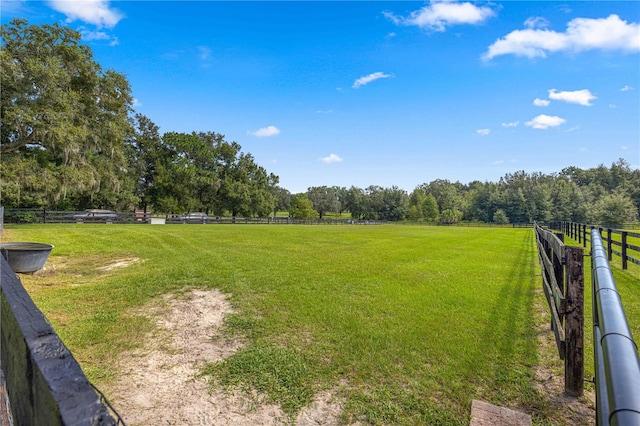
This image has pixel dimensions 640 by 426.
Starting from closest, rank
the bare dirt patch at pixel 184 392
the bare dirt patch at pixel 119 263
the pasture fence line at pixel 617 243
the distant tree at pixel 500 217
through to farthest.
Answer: the bare dirt patch at pixel 184 392 → the pasture fence line at pixel 617 243 → the bare dirt patch at pixel 119 263 → the distant tree at pixel 500 217

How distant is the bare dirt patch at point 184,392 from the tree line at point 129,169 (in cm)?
1728

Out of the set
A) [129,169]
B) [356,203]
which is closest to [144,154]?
[129,169]

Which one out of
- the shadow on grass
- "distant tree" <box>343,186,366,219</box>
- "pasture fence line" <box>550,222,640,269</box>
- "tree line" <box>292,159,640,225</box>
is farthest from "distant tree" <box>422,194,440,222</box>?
the shadow on grass

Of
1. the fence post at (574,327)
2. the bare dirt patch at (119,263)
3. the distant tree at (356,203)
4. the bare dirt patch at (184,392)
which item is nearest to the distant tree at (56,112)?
the bare dirt patch at (119,263)

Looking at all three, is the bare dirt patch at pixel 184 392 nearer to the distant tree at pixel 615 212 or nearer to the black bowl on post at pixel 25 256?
the black bowl on post at pixel 25 256

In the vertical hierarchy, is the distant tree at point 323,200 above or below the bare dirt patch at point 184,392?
above

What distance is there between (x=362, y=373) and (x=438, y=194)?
364 feet

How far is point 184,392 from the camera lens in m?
2.91

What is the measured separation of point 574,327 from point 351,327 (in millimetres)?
2547

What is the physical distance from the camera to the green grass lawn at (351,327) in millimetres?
2945

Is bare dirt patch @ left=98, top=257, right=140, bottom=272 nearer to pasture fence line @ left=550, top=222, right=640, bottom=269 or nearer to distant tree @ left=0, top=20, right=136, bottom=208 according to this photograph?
distant tree @ left=0, top=20, right=136, bottom=208

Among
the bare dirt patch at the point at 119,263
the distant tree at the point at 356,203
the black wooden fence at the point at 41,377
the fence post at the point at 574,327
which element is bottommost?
the bare dirt patch at the point at 119,263

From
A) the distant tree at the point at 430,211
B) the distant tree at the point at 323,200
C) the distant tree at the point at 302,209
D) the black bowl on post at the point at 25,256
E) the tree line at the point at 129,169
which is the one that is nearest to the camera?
the black bowl on post at the point at 25,256

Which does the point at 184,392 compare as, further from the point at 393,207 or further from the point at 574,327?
the point at 393,207
